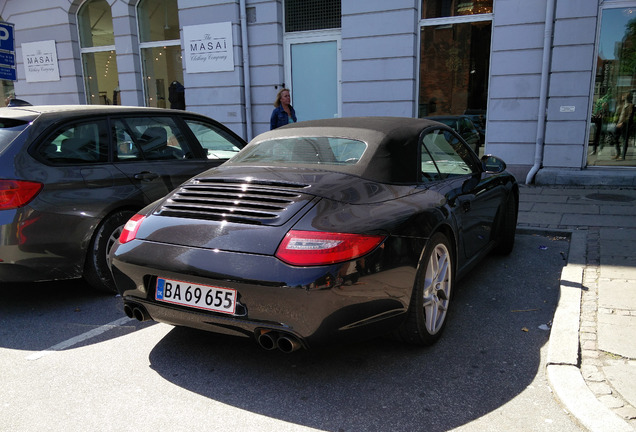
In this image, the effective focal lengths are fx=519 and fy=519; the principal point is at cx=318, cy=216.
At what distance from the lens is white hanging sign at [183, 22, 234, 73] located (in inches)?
479

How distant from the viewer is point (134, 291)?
3045 millimetres

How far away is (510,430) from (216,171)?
2.35m

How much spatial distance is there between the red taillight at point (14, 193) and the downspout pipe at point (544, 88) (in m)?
8.59

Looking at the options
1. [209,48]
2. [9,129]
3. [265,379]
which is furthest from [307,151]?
[209,48]

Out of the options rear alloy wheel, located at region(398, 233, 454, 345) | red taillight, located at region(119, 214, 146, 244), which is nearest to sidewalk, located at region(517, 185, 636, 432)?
rear alloy wheel, located at region(398, 233, 454, 345)

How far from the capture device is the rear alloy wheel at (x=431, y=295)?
310cm

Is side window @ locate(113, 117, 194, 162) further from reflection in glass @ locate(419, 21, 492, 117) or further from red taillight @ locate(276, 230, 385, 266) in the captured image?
reflection in glass @ locate(419, 21, 492, 117)

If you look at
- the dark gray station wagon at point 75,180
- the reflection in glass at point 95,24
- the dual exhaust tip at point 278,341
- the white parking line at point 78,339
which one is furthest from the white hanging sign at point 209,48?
the dual exhaust tip at point 278,341

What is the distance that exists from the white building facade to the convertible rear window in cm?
733

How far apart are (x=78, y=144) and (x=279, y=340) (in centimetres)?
273

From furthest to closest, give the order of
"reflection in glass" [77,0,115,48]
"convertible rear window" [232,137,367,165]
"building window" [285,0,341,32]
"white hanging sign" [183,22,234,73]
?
1. "reflection in glass" [77,0,115,48]
2. "white hanging sign" [183,22,234,73]
3. "building window" [285,0,341,32]
4. "convertible rear window" [232,137,367,165]

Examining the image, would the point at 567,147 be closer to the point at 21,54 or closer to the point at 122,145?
the point at 122,145

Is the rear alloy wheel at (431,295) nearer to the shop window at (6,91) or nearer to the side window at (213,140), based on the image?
the side window at (213,140)

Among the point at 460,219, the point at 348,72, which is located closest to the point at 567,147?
the point at 348,72
